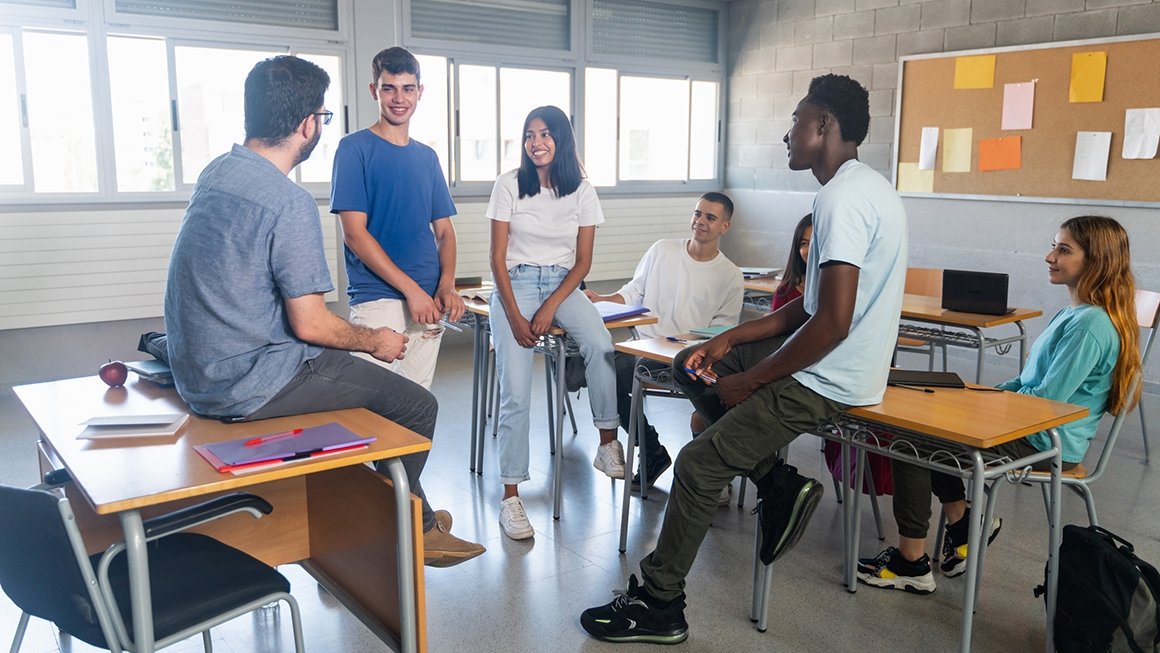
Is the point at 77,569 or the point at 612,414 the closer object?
the point at 77,569

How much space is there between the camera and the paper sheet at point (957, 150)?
5.83 metres

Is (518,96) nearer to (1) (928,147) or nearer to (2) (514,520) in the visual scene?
(1) (928,147)

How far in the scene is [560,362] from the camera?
3.28 metres

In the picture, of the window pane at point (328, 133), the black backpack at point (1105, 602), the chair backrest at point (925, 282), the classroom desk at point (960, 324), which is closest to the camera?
the black backpack at point (1105, 602)

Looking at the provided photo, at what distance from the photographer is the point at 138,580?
158 cm

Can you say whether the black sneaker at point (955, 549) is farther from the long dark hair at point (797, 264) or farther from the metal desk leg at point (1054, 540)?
the long dark hair at point (797, 264)

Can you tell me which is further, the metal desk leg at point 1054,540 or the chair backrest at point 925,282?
the chair backrest at point 925,282

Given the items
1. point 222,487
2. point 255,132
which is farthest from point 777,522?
point 255,132

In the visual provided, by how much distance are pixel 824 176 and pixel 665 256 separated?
5.00 feet

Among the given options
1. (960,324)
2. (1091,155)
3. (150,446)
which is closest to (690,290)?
(960,324)

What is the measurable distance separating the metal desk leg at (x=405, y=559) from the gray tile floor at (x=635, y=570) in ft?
1.68

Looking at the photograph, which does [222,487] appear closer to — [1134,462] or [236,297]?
[236,297]

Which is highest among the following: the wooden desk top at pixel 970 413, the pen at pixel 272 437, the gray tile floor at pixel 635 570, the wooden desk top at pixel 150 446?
the pen at pixel 272 437

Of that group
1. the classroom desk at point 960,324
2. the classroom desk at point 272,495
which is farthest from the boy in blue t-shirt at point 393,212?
the classroom desk at point 960,324
